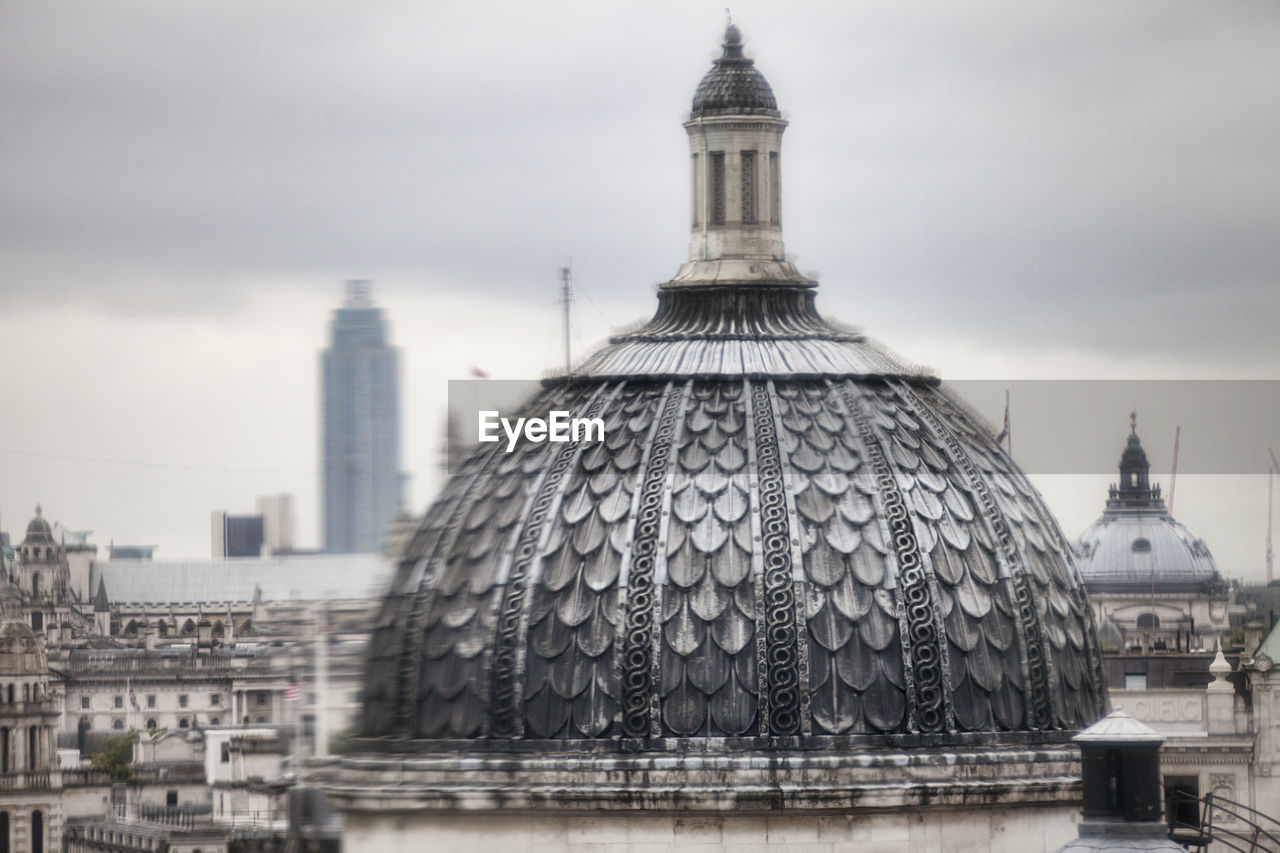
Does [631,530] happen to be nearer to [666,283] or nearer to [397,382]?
[666,283]

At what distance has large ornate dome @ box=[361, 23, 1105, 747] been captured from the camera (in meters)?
45.4

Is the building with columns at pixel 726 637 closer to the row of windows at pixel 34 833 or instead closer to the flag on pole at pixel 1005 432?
the flag on pole at pixel 1005 432

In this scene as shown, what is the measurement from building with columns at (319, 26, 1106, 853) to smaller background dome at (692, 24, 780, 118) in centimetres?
297

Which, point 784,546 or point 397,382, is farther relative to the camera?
point 784,546

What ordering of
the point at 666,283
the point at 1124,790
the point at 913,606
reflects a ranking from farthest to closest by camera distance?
the point at 666,283 < the point at 913,606 < the point at 1124,790

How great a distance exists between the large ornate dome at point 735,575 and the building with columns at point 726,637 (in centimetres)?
3

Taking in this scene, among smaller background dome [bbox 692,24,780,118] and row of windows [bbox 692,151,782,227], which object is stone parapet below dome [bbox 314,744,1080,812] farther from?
smaller background dome [bbox 692,24,780,118]

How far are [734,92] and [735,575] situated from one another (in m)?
6.65

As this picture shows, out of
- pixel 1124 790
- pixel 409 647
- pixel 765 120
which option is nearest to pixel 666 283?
pixel 765 120

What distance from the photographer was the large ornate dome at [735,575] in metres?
45.4

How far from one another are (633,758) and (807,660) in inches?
85.0

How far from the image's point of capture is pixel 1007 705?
46.4 meters

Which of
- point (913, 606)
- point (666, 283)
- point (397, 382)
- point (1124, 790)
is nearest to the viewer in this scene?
point (397, 382)

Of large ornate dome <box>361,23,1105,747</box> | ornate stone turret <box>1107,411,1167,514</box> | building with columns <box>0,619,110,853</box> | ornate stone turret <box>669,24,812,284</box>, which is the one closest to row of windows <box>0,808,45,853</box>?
building with columns <box>0,619,110,853</box>
